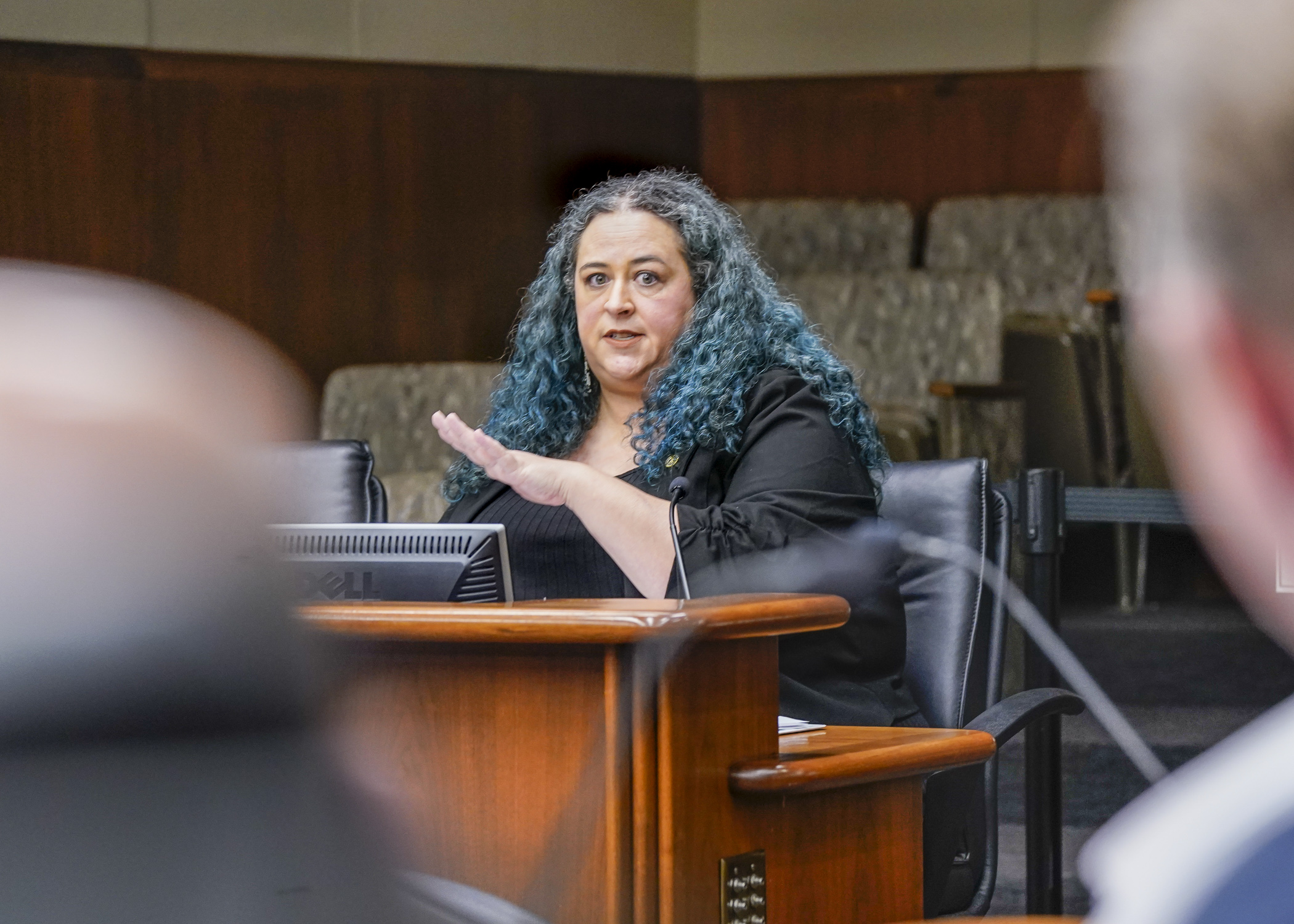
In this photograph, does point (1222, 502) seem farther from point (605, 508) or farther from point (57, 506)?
point (605, 508)

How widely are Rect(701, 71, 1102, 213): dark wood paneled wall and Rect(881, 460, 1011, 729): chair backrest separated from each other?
162 inches

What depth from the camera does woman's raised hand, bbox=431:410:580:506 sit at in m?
1.64

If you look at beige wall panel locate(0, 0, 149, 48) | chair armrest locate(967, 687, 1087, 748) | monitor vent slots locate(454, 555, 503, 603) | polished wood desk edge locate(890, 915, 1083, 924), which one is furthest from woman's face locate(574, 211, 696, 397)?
beige wall panel locate(0, 0, 149, 48)

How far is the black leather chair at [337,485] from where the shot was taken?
90.8 inches

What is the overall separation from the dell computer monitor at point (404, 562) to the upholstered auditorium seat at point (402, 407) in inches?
126

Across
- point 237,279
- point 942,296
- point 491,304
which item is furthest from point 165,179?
point 942,296

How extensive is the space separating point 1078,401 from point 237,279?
2.66 metres

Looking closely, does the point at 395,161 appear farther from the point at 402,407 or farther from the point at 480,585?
the point at 480,585

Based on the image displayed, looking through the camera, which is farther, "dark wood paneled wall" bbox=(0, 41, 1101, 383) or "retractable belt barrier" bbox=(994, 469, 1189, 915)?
"dark wood paneled wall" bbox=(0, 41, 1101, 383)

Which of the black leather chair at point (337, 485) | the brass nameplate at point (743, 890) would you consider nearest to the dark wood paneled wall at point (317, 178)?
the black leather chair at point (337, 485)

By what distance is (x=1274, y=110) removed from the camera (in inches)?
12.6

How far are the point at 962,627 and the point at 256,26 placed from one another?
12.7 ft

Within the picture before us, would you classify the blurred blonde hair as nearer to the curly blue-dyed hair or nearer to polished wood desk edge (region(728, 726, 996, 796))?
polished wood desk edge (region(728, 726, 996, 796))

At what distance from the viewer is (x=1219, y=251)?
1.10 ft
